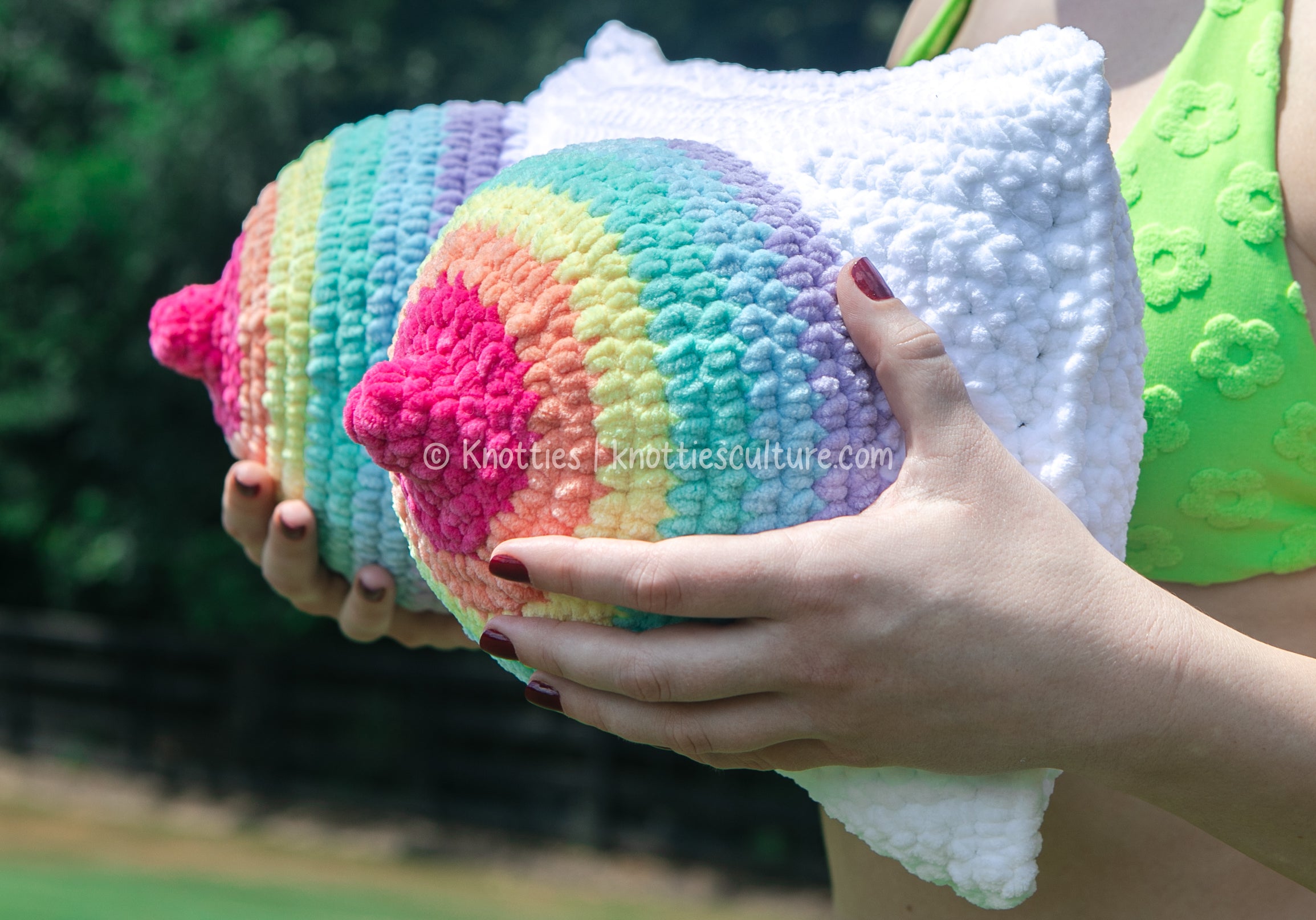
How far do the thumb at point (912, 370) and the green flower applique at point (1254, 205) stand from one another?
317 mm

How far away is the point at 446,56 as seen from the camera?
4.12 metres

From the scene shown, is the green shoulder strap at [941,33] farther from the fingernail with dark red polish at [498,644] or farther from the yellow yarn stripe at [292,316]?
the fingernail with dark red polish at [498,644]

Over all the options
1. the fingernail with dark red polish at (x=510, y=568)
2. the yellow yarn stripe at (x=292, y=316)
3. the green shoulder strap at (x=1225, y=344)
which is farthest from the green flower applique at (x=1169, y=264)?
the yellow yarn stripe at (x=292, y=316)

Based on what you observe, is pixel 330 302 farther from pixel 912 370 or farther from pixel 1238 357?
pixel 1238 357


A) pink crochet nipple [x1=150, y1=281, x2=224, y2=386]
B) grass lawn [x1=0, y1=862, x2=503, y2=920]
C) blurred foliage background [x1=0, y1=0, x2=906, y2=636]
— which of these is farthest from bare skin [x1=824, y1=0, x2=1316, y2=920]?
grass lawn [x1=0, y1=862, x2=503, y2=920]

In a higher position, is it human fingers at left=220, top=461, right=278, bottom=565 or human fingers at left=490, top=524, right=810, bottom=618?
human fingers at left=490, top=524, right=810, bottom=618

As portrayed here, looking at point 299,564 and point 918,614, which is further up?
point 918,614

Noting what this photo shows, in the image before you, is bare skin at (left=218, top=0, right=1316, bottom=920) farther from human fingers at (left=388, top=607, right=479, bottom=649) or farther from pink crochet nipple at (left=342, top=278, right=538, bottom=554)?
human fingers at (left=388, top=607, right=479, bottom=649)

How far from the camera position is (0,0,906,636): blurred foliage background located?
385 centimetres

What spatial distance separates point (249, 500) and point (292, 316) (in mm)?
196

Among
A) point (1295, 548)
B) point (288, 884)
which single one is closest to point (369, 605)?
point (1295, 548)

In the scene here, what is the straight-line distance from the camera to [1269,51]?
83cm

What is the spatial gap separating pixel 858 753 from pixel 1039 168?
0.39m

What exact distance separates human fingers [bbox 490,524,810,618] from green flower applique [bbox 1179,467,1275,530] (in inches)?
14.6
